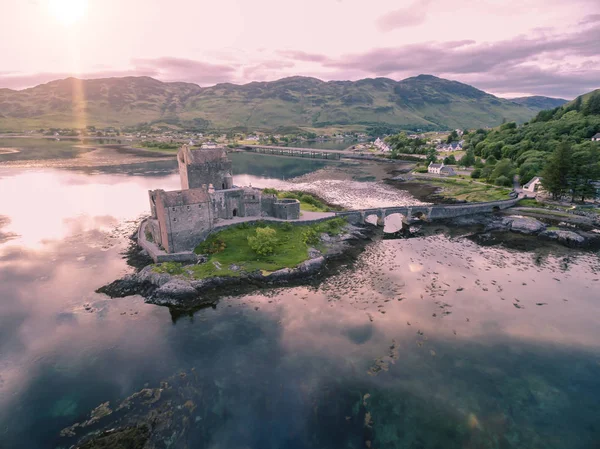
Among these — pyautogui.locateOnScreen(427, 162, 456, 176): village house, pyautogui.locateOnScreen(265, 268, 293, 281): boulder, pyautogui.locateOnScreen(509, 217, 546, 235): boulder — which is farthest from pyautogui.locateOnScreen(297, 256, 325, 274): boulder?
pyautogui.locateOnScreen(427, 162, 456, 176): village house

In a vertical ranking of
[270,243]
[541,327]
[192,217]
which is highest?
[192,217]

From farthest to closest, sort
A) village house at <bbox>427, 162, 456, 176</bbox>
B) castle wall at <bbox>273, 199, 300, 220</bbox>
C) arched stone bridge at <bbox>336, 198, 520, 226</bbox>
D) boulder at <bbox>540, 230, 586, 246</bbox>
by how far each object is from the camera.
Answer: village house at <bbox>427, 162, 456, 176</bbox> < arched stone bridge at <bbox>336, 198, 520, 226</bbox> < boulder at <bbox>540, 230, 586, 246</bbox> < castle wall at <bbox>273, 199, 300, 220</bbox>

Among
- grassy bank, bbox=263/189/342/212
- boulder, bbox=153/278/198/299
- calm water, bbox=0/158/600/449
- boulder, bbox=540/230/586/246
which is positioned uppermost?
grassy bank, bbox=263/189/342/212

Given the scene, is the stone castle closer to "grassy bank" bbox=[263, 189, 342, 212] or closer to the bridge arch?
"grassy bank" bbox=[263, 189, 342, 212]

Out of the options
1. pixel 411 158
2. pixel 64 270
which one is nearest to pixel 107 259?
pixel 64 270

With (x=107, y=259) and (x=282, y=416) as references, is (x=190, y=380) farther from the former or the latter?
(x=107, y=259)

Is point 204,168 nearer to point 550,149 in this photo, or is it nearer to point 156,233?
point 156,233

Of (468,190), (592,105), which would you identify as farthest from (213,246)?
(592,105)
